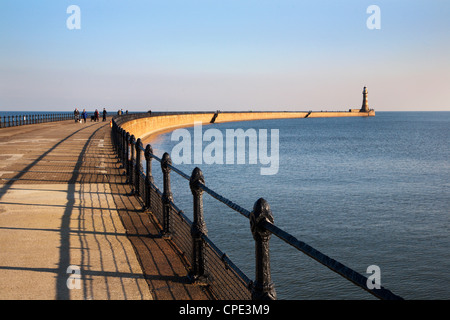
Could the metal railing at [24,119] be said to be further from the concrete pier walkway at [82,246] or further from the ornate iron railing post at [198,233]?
the ornate iron railing post at [198,233]

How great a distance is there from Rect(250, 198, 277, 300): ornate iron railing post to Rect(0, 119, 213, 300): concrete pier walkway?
5.18 feet

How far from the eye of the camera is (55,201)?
9844mm

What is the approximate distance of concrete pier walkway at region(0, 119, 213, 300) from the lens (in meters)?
5.13

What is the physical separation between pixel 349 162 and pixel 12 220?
4260cm

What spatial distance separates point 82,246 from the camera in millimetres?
6668

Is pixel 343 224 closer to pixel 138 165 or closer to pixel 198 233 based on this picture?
pixel 138 165

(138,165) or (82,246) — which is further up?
(138,165)

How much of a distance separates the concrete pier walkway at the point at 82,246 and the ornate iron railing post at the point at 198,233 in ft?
0.57

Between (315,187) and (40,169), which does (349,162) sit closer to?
(315,187)

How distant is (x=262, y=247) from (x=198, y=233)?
2.28m

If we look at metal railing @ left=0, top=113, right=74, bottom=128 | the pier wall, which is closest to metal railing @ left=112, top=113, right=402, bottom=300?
the pier wall

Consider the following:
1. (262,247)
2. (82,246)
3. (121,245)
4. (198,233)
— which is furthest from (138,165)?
(262,247)
